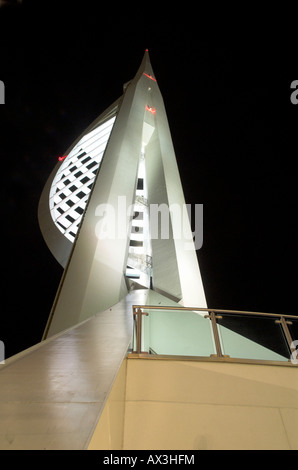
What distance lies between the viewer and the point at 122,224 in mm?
7605

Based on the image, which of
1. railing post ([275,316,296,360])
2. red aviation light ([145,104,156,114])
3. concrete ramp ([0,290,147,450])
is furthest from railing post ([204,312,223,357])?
red aviation light ([145,104,156,114])

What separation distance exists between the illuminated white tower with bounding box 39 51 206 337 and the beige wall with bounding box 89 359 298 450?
11.4ft

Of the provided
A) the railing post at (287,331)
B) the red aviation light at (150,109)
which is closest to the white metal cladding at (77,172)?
the red aviation light at (150,109)

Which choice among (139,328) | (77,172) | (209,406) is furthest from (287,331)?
(77,172)

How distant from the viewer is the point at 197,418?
5.87 ft

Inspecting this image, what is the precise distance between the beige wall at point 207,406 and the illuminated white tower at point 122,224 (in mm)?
3479

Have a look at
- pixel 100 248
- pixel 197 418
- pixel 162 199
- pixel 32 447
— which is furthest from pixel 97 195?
pixel 32 447

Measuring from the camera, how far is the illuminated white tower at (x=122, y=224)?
603cm

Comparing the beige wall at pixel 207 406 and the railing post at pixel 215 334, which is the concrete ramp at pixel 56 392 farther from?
the railing post at pixel 215 334

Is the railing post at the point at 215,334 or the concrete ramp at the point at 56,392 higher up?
the railing post at the point at 215,334

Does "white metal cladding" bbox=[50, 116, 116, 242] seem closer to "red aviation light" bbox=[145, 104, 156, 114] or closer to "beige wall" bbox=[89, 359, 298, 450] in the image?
"red aviation light" bbox=[145, 104, 156, 114]

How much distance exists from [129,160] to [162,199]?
1678mm

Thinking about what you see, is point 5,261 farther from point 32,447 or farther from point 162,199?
point 32,447

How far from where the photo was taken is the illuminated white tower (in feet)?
19.8
